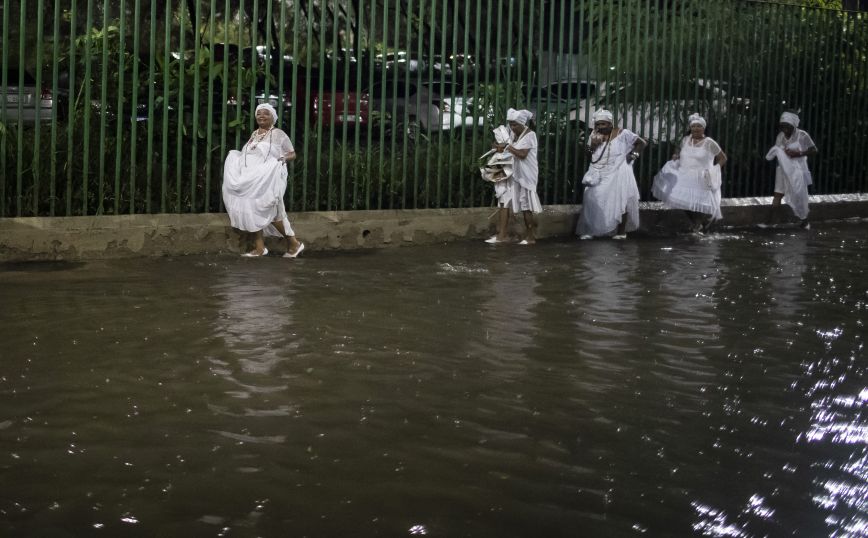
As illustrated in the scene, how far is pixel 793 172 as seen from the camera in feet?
59.4

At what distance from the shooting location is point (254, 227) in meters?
12.3

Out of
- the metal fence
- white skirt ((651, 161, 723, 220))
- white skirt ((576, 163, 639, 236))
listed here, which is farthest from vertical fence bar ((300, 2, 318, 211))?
white skirt ((651, 161, 723, 220))

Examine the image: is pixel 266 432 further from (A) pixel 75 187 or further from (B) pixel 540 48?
(B) pixel 540 48

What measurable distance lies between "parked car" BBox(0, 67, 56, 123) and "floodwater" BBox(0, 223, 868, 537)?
140cm

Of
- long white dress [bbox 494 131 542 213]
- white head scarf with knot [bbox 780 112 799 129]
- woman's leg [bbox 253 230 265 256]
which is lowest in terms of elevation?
woman's leg [bbox 253 230 265 256]

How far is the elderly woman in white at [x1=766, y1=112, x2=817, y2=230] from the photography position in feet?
59.3

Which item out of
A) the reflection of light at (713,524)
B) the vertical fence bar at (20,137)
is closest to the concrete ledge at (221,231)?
the vertical fence bar at (20,137)

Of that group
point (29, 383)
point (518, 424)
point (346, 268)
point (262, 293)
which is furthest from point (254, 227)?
point (518, 424)

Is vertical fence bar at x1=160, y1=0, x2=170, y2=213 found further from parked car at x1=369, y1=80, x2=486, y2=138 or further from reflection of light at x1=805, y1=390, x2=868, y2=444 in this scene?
reflection of light at x1=805, y1=390, x2=868, y2=444

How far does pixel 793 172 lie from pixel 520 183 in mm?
5252

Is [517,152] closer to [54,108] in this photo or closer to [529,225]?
[529,225]

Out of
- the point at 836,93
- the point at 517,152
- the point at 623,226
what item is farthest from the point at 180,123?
the point at 836,93

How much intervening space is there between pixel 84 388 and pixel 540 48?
9.74 m

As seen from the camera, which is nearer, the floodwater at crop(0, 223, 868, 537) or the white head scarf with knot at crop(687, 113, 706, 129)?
the floodwater at crop(0, 223, 868, 537)
